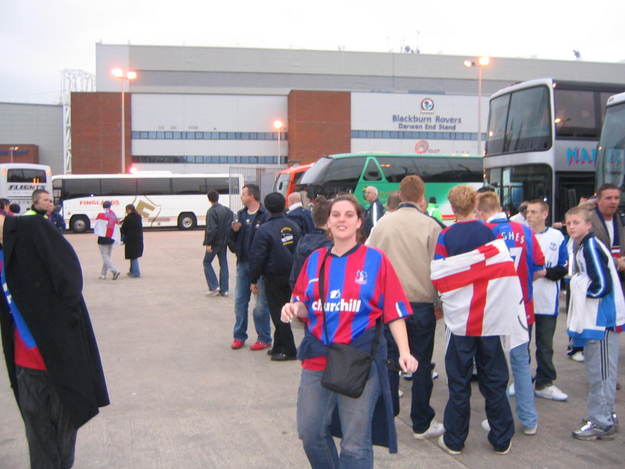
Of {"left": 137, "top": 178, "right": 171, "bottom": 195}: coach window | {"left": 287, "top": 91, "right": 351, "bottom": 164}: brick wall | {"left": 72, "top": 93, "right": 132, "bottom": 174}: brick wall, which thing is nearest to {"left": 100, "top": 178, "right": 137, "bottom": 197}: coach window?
{"left": 137, "top": 178, "right": 171, "bottom": 195}: coach window

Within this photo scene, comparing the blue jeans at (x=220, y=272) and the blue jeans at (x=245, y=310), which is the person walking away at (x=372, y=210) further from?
the blue jeans at (x=245, y=310)

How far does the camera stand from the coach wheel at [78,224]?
33469 mm

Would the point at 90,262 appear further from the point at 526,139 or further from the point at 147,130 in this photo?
the point at 147,130

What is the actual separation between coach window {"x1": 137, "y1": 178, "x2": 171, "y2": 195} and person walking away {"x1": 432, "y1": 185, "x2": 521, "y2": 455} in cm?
3228

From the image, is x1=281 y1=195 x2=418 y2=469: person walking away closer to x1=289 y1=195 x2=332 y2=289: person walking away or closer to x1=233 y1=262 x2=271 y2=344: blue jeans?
x1=289 y1=195 x2=332 y2=289: person walking away

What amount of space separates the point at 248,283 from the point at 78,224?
28895 mm

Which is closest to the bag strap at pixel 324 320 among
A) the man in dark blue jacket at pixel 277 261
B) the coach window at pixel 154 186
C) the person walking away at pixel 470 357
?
the person walking away at pixel 470 357

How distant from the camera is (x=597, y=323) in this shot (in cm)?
452

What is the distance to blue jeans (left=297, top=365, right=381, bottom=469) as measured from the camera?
3.08 metres

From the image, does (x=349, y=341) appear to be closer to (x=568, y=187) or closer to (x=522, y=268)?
(x=522, y=268)

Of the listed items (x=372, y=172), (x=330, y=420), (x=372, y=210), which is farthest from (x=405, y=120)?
(x=330, y=420)

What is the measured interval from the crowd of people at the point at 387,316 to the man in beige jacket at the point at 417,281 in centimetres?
1

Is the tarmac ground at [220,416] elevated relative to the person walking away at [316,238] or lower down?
lower down

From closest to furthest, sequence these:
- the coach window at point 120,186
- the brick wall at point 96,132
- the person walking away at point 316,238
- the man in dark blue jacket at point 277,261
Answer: the person walking away at point 316,238 → the man in dark blue jacket at point 277,261 → the coach window at point 120,186 → the brick wall at point 96,132
